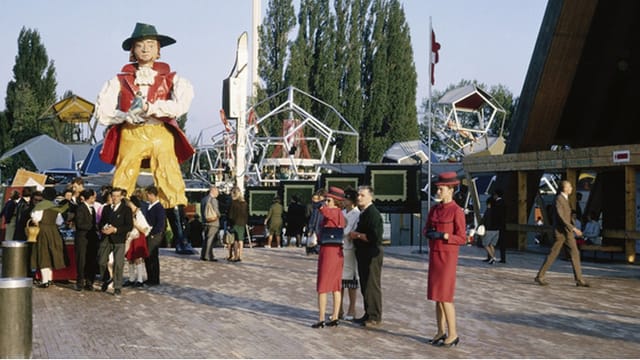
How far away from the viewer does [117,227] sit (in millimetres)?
13703

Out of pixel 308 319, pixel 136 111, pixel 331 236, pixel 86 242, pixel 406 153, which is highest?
pixel 406 153

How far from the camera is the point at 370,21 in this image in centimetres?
5659

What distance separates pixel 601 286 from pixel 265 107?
129ft

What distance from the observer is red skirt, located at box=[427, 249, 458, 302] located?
9.36 meters

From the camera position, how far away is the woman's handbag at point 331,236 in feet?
35.0

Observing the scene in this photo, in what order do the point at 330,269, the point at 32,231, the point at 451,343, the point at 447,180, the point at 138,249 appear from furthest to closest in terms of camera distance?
the point at 138,249, the point at 32,231, the point at 330,269, the point at 447,180, the point at 451,343

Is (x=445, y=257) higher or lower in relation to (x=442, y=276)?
higher

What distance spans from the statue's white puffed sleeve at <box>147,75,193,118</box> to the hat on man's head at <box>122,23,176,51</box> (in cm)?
72

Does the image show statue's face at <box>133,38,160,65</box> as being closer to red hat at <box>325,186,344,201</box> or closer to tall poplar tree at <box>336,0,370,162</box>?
red hat at <box>325,186,344,201</box>

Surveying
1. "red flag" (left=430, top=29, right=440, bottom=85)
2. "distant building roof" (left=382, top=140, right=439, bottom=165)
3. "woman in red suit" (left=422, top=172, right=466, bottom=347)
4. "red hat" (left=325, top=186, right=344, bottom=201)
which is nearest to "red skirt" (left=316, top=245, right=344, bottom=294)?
"red hat" (left=325, top=186, right=344, bottom=201)

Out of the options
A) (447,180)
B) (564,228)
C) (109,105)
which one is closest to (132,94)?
(109,105)

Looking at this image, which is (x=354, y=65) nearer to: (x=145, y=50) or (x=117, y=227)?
(x=145, y=50)

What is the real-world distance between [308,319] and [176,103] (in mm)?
6477

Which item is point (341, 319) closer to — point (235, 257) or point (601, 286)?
point (601, 286)
